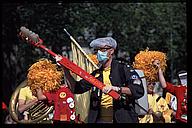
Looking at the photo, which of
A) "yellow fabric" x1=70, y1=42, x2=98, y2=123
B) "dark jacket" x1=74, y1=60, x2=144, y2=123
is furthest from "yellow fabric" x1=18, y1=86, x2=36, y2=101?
"dark jacket" x1=74, y1=60, x2=144, y2=123

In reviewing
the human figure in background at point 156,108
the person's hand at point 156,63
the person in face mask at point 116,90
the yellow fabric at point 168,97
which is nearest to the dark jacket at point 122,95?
the person in face mask at point 116,90

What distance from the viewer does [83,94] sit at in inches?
204

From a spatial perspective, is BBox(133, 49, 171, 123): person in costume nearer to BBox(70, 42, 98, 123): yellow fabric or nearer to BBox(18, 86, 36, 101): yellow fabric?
BBox(70, 42, 98, 123): yellow fabric

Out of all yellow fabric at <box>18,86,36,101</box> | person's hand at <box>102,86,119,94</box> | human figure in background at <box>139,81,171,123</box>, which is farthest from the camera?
yellow fabric at <box>18,86,36,101</box>

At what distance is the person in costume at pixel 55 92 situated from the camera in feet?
17.4

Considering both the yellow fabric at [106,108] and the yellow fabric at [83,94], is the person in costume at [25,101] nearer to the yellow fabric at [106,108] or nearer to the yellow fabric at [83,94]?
the yellow fabric at [83,94]

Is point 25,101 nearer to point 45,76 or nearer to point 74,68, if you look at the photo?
point 45,76

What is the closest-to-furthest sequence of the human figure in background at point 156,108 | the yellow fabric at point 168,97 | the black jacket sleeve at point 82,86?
1. the black jacket sleeve at point 82,86
2. the human figure in background at point 156,108
3. the yellow fabric at point 168,97

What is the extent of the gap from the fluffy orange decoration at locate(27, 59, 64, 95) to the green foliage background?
204cm

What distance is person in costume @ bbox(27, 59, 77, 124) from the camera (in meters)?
5.31

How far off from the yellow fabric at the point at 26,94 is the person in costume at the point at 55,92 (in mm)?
157

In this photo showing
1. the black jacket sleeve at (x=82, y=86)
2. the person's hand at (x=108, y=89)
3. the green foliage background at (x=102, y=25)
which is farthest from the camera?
the green foliage background at (x=102, y=25)

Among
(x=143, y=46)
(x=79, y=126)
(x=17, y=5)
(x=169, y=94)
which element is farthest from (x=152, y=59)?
(x=17, y=5)

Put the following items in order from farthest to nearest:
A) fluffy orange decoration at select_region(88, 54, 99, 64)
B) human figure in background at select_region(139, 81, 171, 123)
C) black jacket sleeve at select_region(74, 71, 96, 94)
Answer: human figure in background at select_region(139, 81, 171, 123), fluffy orange decoration at select_region(88, 54, 99, 64), black jacket sleeve at select_region(74, 71, 96, 94)
